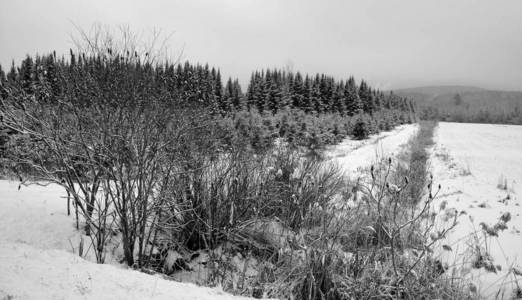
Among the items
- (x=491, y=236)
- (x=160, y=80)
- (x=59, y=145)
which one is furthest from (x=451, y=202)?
(x=59, y=145)

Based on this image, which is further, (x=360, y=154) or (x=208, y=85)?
(x=360, y=154)

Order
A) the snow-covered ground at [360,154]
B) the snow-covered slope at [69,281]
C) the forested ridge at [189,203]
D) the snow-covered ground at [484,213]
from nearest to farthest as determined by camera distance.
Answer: the snow-covered slope at [69,281]
the forested ridge at [189,203]
the snow-covered ground at [484,213]
the snow-covered ground at [360,154]

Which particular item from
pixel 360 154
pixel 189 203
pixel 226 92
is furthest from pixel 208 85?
pixel 226 92

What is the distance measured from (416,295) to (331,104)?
4343 centimetres

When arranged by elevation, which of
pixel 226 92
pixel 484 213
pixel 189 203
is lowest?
pixel 484 213

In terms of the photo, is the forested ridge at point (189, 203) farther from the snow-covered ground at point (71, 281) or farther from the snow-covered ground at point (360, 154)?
the snow-covered ground at point (360, 154)

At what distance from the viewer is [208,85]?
754 cm

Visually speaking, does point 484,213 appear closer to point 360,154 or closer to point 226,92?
point 360,154

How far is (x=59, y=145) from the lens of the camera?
379 cm

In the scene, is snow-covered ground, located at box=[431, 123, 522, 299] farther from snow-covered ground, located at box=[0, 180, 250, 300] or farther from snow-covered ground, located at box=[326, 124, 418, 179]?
snow-covered ground, located at box=[0, 180, 250, 300]

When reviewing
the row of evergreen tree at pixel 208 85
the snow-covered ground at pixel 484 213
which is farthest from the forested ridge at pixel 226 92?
the snow-covered ground at pixel 484 213

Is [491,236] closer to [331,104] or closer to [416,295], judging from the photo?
[416,295]

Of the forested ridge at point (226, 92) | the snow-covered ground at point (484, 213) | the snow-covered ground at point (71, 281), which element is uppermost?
the forested ridge at point (226, 92)

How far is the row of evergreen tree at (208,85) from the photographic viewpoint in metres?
4.05
